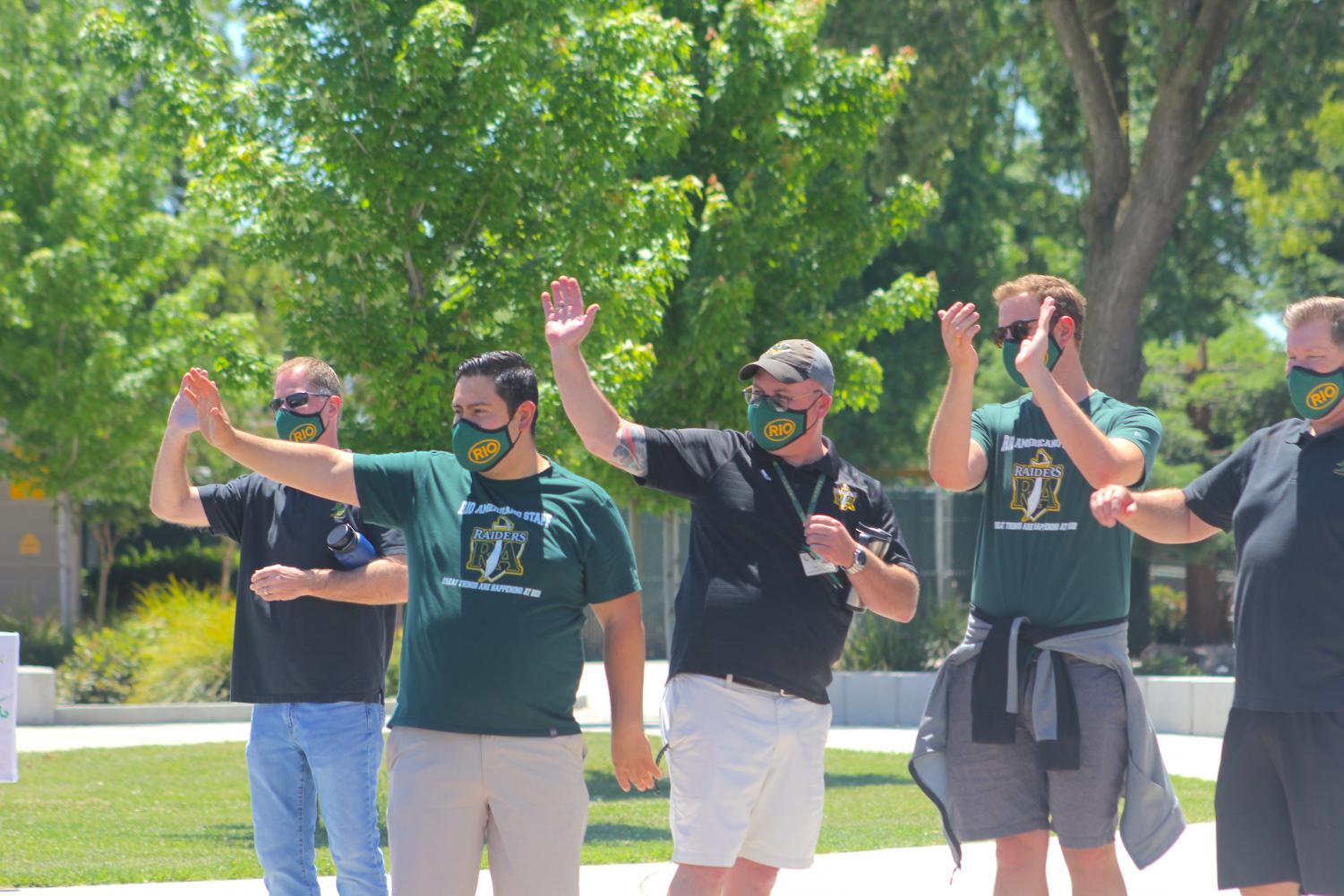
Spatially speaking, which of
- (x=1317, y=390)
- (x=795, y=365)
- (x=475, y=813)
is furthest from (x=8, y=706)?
(x=1317, y=390)

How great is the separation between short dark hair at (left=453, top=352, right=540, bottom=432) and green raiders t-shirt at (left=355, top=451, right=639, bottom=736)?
23cm

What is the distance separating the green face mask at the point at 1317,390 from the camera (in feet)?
14.8

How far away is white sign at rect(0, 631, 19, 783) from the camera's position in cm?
654

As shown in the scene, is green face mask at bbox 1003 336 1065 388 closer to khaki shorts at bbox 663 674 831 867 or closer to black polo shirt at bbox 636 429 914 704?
black polo shirt at bbox 636 429 914 704

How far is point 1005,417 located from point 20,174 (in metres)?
16.9

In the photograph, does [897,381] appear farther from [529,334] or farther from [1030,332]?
[1030,332]

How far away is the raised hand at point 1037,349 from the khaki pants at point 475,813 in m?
1.70

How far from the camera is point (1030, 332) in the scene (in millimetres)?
4848

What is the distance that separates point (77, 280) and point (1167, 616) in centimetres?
1568

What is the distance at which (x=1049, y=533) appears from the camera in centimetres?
487

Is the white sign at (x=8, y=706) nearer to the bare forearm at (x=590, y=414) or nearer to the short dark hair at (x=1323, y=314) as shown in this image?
the bare forearm at (x=590, y=414)

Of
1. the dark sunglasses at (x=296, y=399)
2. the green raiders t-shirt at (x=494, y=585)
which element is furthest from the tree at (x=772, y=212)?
the green raiders t-shirt at (x=494, y=585)

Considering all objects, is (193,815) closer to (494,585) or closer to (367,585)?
(367,585)

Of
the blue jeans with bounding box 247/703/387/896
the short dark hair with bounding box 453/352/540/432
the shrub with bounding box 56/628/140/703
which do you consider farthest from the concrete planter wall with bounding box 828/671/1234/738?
the short dark hair with bounding box 453/352/540/432
